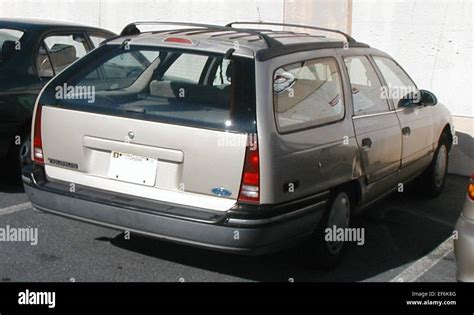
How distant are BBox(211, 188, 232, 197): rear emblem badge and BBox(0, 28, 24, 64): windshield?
3.31 m

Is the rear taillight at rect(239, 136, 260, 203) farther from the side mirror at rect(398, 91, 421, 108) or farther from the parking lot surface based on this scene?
the side mirror at rect(398, 91, 421, 108)

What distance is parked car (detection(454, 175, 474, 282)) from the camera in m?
3.93

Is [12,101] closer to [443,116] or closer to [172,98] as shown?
[172,98]

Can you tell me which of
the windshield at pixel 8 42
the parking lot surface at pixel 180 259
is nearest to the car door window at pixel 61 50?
the windshield at pixel 8 42

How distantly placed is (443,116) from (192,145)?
3733 millimetres

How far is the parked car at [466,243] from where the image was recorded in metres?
3.93

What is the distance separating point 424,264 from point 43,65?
13.3 feet

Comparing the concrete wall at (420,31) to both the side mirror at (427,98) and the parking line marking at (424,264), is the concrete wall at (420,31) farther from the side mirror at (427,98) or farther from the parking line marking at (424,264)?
the parking line marking at (424,264)

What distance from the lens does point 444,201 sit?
6781 mm

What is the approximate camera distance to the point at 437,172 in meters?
Result: 6.83

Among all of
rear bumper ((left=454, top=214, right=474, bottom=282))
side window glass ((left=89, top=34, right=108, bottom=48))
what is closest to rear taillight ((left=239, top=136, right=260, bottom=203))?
rear bumper ((left=454, top=214, right=474, bottom=282))

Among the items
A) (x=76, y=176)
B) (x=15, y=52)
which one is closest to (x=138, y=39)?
(x=76, y=176)

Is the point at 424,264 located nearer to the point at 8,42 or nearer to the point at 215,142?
the point at 215,142

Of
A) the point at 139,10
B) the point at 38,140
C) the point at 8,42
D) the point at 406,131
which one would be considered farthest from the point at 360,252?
the point at 139,10
